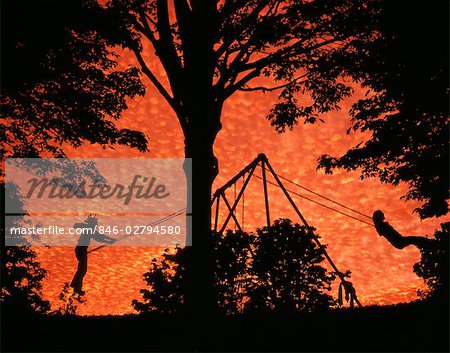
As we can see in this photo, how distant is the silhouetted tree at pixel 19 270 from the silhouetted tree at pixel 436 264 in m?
9.97

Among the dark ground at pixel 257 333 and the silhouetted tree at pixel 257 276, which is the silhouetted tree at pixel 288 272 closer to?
A: the silhouetted tree at pixel 257 276

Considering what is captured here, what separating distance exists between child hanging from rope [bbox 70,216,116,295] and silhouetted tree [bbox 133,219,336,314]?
5.35 meters

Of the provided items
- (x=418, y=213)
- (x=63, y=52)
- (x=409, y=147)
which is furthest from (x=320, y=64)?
(x=63, y=52)

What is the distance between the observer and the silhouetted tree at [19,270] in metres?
14.5

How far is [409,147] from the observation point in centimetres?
1186

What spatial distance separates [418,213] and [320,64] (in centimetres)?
467

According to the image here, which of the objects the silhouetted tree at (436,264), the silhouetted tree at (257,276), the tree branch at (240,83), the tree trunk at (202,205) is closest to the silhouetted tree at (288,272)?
the silhouetted tree at (257,276)

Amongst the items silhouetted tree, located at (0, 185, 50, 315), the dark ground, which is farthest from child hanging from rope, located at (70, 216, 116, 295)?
the dark ground

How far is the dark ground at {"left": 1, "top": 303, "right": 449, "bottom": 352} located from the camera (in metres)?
6.07

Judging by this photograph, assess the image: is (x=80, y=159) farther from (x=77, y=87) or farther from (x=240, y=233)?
(x=240, y=233)

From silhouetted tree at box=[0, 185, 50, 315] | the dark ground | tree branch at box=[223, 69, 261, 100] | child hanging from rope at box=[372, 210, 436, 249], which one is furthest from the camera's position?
silhouetted tree at box=[0, 185, 50, 315]

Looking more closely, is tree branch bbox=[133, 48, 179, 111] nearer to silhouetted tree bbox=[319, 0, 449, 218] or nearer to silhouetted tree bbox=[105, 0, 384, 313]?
silhouetted tree bbox=[105, 0, 384, 313]

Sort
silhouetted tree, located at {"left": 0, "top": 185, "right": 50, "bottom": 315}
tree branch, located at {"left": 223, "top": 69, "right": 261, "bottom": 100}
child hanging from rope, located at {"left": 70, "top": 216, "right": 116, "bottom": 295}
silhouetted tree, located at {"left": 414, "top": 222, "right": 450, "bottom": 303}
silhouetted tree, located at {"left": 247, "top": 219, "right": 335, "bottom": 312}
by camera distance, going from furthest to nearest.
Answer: child hanging from rope, located at {"left": 70, "top": 216, "right": 116, "bottom": 295}, silhouetted tree, located at {"left": 0, "top": 185, "right": 50, "bottom": 315}, tree branch, located at {"left": 223, "top": 69, "right": 261, "bottom": 100}, silhouetted tree, located at {"left": 247, "top": 219, "right": 335, "bottom": 312}, silhouetted tree, located at {"left": 414, "top": 222, "right": 450, "bottom": 303}

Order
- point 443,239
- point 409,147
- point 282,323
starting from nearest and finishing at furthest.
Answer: point 282,323 → point 443,239 → point 409,147
